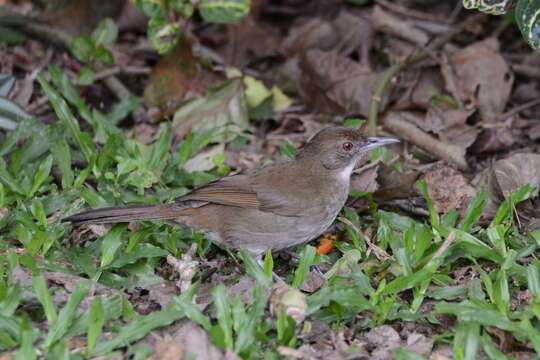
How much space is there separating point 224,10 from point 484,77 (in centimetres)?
249

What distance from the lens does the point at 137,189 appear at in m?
6.72

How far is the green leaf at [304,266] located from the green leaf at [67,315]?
4.12ft

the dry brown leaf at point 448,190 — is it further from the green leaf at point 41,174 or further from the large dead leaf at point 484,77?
the green leaf at point 41,174

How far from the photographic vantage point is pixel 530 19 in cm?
561

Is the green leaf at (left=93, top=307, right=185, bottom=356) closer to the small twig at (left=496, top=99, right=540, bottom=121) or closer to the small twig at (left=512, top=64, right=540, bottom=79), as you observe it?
the small twig at (left=496, top=99, right=540, bottom=121)

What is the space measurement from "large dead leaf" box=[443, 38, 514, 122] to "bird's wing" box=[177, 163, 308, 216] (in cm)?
260

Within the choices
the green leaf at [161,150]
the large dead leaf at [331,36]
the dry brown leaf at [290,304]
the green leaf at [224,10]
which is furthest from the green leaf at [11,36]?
the dry brown leaf at [290,304]

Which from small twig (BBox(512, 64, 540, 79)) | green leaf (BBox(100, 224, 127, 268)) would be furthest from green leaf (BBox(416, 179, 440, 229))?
small twig (BBox(512, 64, 540, 79))

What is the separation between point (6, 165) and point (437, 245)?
11.1 feet

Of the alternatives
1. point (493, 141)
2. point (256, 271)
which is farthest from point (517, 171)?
point (256, 271)

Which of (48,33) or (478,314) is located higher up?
(478,314)

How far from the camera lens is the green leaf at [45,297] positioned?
4807mm

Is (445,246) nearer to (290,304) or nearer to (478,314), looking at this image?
(478,314)

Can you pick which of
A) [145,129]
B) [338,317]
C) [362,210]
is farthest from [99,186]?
[338,317]
